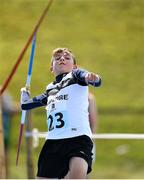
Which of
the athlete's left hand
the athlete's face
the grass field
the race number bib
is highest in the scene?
the grass field

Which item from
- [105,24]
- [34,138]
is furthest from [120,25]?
[34,138]

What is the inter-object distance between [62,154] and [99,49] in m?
11.8

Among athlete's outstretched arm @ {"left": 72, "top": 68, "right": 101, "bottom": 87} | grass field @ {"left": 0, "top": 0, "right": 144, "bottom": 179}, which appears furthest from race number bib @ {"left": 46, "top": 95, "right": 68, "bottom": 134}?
grass field @ {"left": 0, "top": 0, "right": 144, "bottom": 179}

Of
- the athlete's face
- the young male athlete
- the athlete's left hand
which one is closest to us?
the athlete's left hand

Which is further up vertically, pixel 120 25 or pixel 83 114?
pixel 120 25

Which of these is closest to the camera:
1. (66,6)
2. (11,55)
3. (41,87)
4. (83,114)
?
(83,114)

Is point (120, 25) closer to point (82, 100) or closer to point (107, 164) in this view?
point (107, 164)

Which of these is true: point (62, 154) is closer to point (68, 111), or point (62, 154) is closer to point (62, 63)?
point (68, 111)

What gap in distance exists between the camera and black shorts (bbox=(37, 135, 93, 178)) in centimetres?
539

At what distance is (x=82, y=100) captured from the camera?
552 cm

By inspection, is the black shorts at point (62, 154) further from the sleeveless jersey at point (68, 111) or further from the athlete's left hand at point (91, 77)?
the athlete's left hand at point (91, 77)

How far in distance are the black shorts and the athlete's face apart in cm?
59

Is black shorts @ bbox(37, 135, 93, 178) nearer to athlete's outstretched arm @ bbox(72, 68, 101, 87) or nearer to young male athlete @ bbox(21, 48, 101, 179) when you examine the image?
young male athlete @ bbox(21, 48, 101, 179)

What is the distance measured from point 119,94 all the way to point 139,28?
7.47 feet
